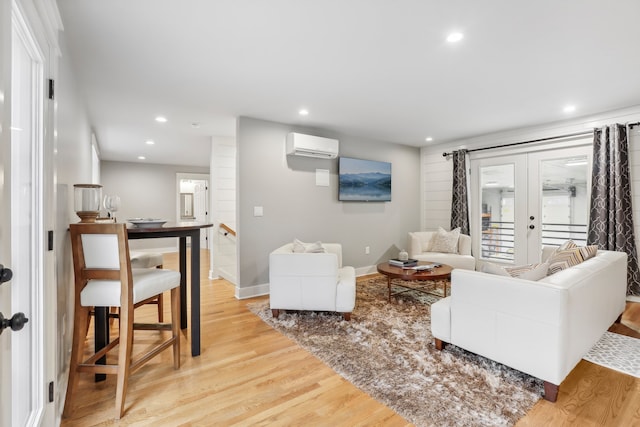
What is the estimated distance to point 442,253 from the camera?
4.86 metres

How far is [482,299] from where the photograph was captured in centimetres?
210

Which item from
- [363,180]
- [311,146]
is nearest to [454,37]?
[311,146]

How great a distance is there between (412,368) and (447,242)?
3057 mm

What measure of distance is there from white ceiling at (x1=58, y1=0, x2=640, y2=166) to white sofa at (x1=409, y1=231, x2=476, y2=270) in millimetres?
1853

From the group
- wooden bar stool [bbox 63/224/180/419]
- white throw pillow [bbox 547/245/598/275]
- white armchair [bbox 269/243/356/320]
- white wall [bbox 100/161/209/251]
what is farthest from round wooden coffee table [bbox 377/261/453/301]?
white wall [bbox 100/161/209/251]

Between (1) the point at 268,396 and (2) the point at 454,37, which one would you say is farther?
(2) the point at 454,37

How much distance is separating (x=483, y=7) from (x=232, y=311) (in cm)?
347

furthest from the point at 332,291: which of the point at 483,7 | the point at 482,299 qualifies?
the point at 483,7

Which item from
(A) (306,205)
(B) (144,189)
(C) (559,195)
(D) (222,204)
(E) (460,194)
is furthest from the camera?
(B) (144,189)

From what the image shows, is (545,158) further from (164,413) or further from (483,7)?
(164,413)

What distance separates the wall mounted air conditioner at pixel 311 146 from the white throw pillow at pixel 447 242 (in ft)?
7.08

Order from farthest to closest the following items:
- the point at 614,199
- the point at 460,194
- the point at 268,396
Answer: the point at 460,194 < the point at 614,199 < the point at 268,396

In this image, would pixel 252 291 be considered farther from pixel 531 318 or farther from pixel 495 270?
pixel 531 318

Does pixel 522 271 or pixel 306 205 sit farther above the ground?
pixel 306 205
